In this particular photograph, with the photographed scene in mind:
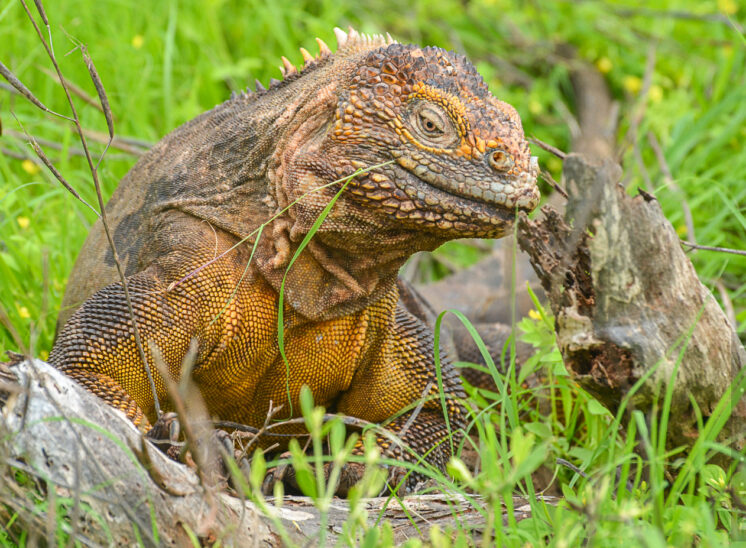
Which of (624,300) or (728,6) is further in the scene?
(728,6)

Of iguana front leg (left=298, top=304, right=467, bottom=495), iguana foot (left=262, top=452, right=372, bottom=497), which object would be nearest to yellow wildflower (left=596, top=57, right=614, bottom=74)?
iguana front leg (left=298, top=304, right=467, bottom=495)

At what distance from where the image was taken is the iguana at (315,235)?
3832 millimetres

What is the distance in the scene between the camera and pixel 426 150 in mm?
3836

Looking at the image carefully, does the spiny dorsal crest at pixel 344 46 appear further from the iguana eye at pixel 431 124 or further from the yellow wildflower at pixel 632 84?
the yellow wildflower at pixel 632 84

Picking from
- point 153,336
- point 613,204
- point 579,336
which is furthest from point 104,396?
point 613,204

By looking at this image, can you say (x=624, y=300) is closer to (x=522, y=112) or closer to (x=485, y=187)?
(x=485, y=187)

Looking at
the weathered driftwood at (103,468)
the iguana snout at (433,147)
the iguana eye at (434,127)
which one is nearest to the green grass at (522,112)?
the weathered driftwood at (103,468)

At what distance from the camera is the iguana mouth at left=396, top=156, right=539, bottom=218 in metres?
3.77

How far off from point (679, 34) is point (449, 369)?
625cm

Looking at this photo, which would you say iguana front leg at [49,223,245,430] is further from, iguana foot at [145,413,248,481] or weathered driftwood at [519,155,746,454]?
weathered driftwood at [519,155,746,454]

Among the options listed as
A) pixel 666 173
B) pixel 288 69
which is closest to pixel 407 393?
pixel 288 69

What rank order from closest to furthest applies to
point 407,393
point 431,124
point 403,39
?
point 431,124 → point 407,393 → point 403,39

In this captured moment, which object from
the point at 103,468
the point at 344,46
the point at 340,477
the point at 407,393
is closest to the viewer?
the point at 103,468

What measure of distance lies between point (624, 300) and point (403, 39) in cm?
675
